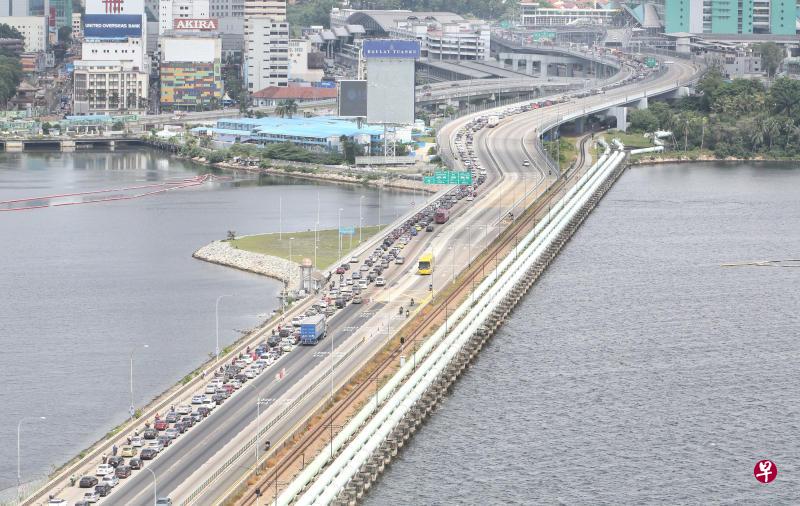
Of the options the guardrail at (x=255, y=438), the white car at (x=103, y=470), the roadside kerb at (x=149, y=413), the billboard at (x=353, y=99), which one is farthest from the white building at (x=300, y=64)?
the white car at (x=103, y=470)

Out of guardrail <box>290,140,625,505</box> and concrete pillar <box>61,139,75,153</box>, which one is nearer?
guardrail <box>290,140,625,505</box>

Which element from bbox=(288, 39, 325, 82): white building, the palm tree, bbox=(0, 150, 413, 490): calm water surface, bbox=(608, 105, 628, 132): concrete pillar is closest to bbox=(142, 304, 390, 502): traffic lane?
bbox=(0, 150, 413, 490): calm water surface

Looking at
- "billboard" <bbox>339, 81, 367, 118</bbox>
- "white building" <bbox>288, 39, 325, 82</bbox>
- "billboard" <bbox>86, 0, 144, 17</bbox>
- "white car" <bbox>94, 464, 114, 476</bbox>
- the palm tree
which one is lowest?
"white car" <bbox>94, 464, 114, 476</bbox>

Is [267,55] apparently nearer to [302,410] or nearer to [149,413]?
[302,410]

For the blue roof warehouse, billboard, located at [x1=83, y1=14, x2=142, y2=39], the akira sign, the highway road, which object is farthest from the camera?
the akira sign

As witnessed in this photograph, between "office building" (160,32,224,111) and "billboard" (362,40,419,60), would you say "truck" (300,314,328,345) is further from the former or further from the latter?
"office building" (160,32,224,111)

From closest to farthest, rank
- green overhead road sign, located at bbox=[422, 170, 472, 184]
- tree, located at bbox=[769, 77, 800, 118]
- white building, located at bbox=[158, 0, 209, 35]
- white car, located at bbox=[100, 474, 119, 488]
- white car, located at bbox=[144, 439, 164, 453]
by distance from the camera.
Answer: white car, located at bbox=[100, 474, 119, 488]
white car, located at bbox=[144, 439, 164, 453]
green overhead road sign, located at bbox=[422, 170, 472, 184]
tree, located at bbox=[769, 77, 800, 118]
white building, located at bbox=[158, 0, 209, 35]

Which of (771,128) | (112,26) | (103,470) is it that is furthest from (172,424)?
(112,26)
